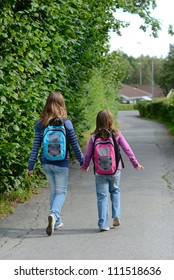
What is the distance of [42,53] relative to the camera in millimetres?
8609

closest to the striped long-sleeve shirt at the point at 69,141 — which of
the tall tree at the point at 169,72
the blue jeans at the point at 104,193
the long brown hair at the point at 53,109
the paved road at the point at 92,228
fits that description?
the long brown hair at the point at 53,109

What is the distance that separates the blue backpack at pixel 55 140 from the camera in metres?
7.23

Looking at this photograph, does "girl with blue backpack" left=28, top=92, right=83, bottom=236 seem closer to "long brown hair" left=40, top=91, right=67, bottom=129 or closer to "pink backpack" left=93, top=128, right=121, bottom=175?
"long brown hair" left=40, top=91, right=67, bottom=129

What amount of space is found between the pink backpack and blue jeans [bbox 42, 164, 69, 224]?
0.44m

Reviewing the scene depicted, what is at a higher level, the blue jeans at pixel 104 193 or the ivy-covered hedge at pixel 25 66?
the ivy-covered hedge at pixel 25 66

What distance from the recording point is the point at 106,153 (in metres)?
7.39

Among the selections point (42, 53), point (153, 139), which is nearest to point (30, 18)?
point (42, 53)

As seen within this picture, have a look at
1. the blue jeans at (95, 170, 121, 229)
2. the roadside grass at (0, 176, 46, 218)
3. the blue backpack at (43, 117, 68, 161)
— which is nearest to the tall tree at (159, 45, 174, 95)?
the roadside grass at (0, 176, 46, 218)

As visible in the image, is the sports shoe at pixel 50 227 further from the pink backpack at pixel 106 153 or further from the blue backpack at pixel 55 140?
the pink backpack at pixel 106 153

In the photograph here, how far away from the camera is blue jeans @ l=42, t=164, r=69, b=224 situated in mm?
7398

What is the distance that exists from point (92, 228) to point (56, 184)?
2.48 feet

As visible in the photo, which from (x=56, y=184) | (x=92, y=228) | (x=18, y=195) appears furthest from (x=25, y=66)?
(x=92, y=228)

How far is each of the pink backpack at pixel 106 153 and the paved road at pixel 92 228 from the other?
0.81m
